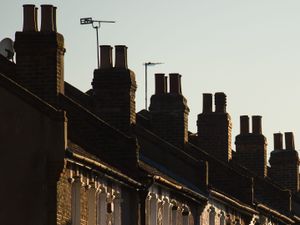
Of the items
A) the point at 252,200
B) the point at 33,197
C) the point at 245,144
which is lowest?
the point at 33,197

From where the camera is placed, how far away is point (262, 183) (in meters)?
80.3

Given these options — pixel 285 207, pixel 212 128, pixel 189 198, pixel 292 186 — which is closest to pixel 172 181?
pixel 189 198

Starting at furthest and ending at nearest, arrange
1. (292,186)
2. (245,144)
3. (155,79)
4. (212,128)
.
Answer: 1. (292,186)
2. (245,144)
3. (212,128)
4. (155,79)

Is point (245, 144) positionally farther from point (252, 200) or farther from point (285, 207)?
point (252, 200)

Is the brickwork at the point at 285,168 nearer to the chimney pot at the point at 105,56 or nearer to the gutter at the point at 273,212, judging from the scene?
the gutter at the point at 273,212

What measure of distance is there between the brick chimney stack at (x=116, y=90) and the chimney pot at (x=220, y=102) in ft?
59.7

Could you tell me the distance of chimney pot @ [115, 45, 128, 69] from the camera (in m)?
59.0

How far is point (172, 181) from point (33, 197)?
1350cm

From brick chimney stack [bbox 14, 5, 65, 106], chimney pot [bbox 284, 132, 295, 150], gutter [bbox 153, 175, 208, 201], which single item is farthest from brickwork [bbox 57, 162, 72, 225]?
chimney pot [bbox 284, 132, 295, 150]

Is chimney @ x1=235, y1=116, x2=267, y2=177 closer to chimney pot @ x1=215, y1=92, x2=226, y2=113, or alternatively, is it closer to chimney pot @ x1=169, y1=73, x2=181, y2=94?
chimney pot @ x1=215, y1=92, x2=226, y2=113

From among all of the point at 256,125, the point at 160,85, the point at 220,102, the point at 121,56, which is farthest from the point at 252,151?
the point at 121,56

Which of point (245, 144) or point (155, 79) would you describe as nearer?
point (155, 79)

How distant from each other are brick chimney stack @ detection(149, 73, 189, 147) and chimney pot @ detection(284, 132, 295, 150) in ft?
75.0

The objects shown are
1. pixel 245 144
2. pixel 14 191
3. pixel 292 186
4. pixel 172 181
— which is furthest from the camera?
pixel 292 186
